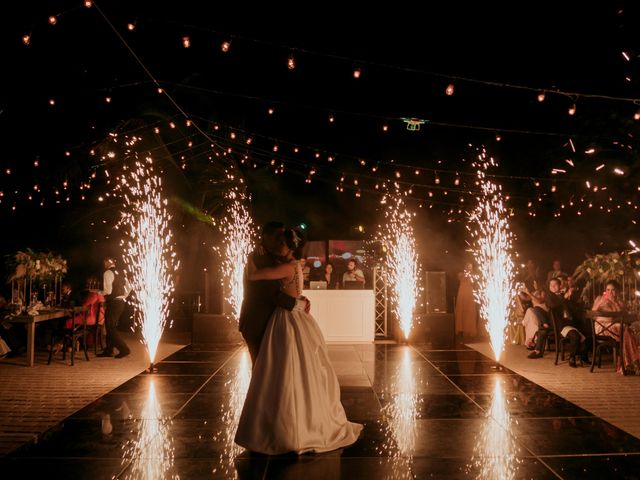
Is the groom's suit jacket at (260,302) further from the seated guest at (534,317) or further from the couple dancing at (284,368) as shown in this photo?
the seated guest at (534,317)

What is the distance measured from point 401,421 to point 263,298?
1.96 metres

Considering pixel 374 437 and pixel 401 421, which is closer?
pixel 374 437

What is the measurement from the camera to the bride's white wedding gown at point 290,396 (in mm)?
4430

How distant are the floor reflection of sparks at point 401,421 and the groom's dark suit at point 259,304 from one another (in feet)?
4.45

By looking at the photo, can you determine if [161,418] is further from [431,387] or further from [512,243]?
[512,243]

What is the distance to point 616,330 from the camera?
8969 millimetres

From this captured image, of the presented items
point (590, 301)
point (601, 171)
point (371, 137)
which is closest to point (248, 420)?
point (590, 301)

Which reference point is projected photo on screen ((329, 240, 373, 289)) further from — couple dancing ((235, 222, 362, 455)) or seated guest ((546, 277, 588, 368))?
couple dancing ((235, 222, 362, 455))

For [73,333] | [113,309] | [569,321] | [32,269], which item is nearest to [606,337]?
[569,321]

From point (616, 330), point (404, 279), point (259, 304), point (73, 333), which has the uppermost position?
point (404, 279)

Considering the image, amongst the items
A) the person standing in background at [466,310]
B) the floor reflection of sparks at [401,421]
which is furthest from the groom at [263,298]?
the person standing in background at [466,310]

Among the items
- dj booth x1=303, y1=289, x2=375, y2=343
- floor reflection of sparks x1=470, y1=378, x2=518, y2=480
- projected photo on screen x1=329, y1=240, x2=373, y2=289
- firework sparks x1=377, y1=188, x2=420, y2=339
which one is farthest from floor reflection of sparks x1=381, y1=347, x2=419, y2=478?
projected photo on screen x1=329, y1=240, x2=373, y2=289

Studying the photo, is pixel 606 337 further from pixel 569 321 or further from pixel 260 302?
pixel 260 302

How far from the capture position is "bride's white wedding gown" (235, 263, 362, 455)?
443 cm
